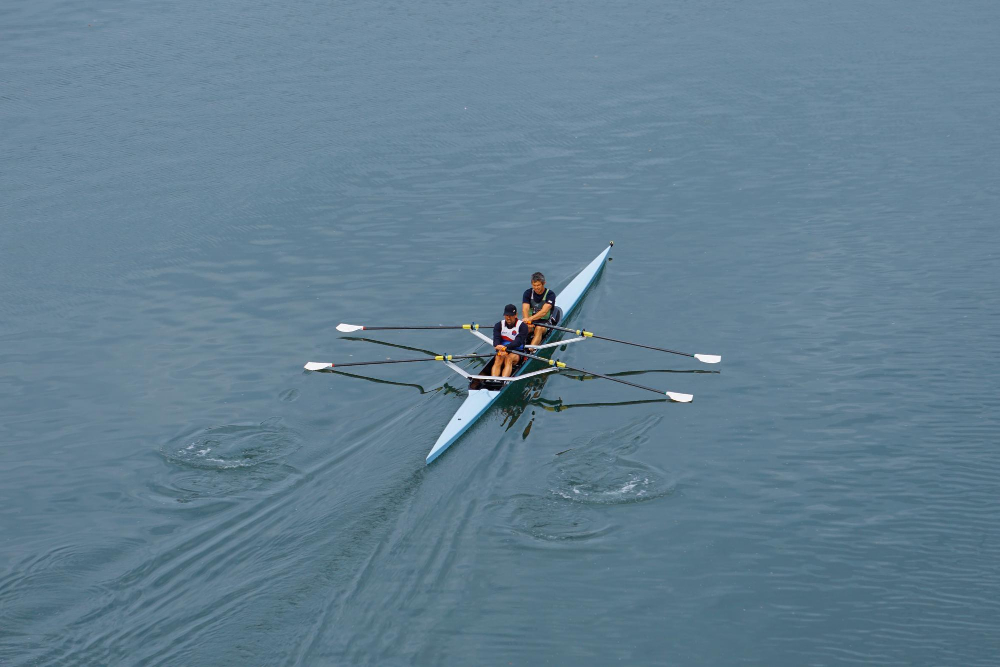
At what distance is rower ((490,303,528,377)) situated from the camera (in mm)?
22016

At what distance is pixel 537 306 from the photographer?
2392cm

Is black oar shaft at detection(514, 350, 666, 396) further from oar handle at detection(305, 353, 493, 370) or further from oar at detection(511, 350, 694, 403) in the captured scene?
oar handle at detection(305, 353, 493, 370)

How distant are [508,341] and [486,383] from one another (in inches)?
54.3

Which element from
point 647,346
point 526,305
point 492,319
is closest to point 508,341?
point 526,305

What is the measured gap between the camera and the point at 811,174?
3244 centimetres

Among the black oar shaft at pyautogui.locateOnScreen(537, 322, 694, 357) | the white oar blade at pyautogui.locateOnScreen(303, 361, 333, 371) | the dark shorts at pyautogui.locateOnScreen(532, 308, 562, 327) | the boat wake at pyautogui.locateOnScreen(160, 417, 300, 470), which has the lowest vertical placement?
the boat wake at pyautogui.locateOnScreen(160, 417, 300, 470)

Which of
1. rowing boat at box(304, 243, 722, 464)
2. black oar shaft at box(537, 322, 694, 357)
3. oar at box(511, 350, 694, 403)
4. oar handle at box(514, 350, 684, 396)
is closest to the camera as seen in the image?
rowing boat at box(304, 243, 722, 464)

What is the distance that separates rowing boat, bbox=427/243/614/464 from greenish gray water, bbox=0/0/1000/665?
39 cm

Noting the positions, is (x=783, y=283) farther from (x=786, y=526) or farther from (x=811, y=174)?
(x=786, y=526)

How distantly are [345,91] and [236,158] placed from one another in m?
6.90

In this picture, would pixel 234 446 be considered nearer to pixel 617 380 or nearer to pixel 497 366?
pixel 497 366

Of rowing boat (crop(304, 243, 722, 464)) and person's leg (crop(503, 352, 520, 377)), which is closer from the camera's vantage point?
rowing boat (crop(304, 243, 722, 464))

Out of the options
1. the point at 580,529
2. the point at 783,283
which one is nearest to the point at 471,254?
the point at 783,283

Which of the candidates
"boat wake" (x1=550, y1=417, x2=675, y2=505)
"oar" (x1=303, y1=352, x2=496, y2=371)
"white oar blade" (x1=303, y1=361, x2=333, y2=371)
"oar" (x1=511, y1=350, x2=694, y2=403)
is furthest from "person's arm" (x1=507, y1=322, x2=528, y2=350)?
"white oar blade" (x1=303, y1=361, x2=333, y2=371)
